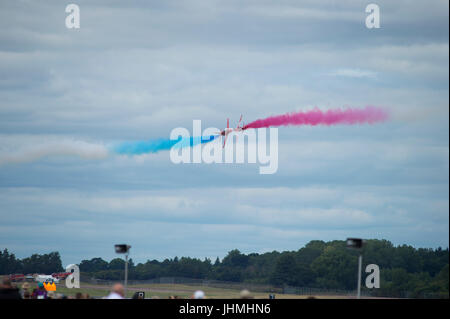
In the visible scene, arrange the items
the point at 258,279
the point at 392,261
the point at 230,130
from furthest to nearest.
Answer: the point at 258,279
the point at 392,261
the point at 230,130

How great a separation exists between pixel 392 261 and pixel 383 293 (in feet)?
99.5

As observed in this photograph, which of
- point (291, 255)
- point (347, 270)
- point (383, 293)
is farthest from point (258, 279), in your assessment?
point (383, 293)

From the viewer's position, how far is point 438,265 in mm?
156375
